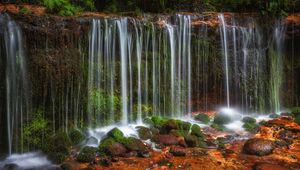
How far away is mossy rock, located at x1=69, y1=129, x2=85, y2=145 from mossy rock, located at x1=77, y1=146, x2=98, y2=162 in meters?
0.87

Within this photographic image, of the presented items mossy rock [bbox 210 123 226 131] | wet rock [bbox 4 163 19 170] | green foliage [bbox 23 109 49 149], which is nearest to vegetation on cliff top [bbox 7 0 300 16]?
green foliage [bbox 23 109 49 149]

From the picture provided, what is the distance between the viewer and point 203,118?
1084 cm

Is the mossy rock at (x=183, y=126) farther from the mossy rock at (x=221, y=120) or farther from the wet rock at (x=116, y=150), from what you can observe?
the wet rock at (x=116, y=150)

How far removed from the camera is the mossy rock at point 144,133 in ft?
29.5

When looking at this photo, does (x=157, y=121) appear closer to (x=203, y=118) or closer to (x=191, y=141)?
(x=203, y=118)

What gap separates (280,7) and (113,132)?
8.76m

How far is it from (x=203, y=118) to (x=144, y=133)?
8.79 feet

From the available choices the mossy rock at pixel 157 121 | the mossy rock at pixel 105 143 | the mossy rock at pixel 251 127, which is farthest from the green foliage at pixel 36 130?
the mossy rock at pixel 251 127

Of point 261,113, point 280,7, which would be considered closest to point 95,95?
point 261,113

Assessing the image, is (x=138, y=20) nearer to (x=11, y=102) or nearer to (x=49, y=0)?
(x=49, y=0)

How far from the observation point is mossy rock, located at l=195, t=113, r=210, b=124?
10759 mm

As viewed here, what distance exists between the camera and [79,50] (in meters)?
9.46

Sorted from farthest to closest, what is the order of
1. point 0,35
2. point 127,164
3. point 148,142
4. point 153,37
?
point 153,37, point 148,142, point 0,35, point 127,164

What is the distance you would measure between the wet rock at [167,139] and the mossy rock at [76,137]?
222 centimetres
